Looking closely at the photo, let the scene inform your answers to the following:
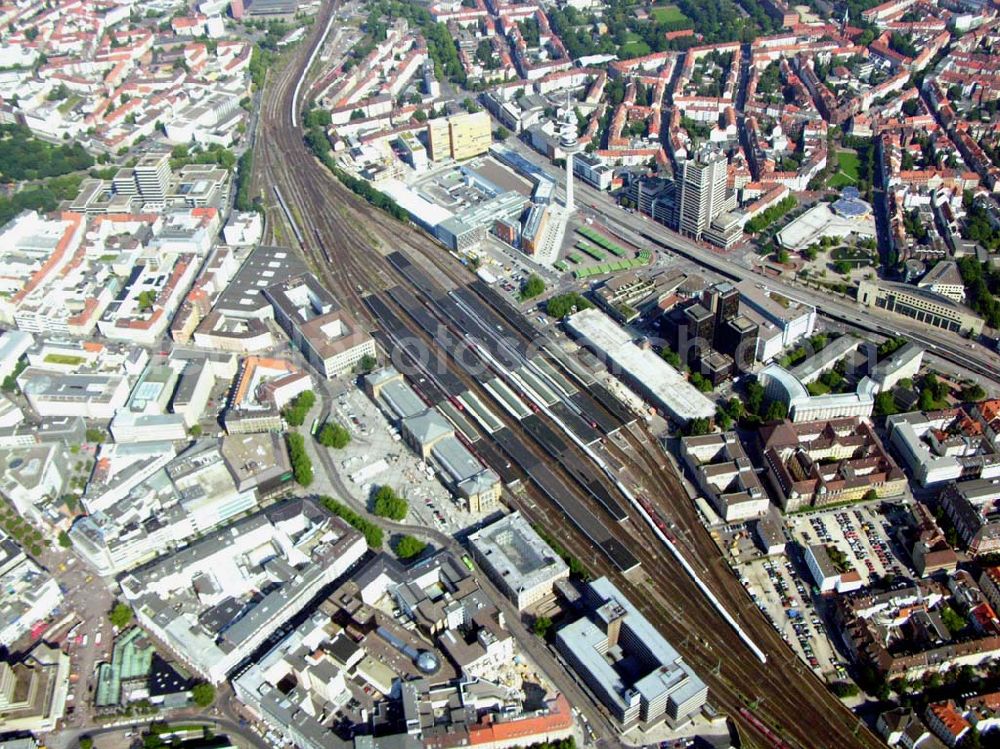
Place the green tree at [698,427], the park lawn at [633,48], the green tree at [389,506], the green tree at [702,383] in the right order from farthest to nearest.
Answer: the park lawn at [633,48] < the green tree at [702,383] < the green tree at [698,427] < the green tree at [389,506]

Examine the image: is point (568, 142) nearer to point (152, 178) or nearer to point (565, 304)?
point (565, 304)

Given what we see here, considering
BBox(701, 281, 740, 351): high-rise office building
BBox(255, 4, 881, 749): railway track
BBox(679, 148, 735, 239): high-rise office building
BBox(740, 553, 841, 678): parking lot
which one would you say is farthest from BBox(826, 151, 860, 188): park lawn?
BBox(740, 553, 841, 678): parking lot

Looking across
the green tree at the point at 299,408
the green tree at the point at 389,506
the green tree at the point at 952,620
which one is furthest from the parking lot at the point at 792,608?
the green tree at the point at 299,408

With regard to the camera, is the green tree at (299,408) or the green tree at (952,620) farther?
the green tree at (299,408)

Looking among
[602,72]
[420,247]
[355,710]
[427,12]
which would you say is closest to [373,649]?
[355,710]

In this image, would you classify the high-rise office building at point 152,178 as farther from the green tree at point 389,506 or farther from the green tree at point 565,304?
the green tree at point 389,506

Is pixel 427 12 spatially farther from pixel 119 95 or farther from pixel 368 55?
pixel 119 95

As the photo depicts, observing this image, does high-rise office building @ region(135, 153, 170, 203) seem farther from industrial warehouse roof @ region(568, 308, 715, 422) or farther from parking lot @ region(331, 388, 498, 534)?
industrial warehouse roof @ region(568, 308, 715, 422)
